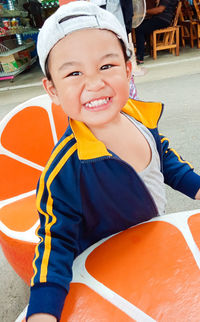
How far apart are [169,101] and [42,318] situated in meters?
2.67

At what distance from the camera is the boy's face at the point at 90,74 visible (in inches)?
21.7

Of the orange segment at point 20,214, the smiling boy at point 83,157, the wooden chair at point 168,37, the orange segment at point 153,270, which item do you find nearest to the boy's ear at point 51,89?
the smiling boy at point 83,157

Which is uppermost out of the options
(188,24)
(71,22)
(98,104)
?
(71,22)

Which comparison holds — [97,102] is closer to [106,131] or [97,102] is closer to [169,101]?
[106,131]

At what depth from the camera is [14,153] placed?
45.8 inches

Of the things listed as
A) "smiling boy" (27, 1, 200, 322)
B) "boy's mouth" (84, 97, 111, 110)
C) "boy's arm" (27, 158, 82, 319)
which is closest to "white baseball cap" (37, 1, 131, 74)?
"smiling boy" (27, 1, 200, 322)

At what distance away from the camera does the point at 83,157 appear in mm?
597

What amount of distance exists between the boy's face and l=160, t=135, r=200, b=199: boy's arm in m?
0.32

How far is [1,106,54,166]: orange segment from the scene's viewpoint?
3.80 ft

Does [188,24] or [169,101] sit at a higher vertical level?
[188,24]

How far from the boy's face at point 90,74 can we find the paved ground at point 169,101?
897 millimetres

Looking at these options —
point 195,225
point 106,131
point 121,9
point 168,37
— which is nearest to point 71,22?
point 106,131

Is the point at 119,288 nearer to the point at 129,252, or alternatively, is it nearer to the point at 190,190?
the point at 129,252

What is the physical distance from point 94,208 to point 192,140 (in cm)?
159
